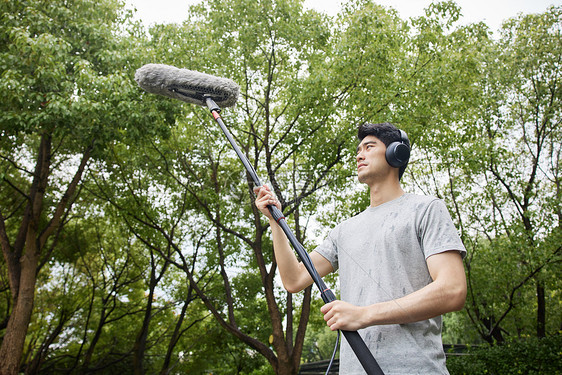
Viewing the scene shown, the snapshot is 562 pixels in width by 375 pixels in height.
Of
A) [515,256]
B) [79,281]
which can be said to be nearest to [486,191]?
[515,256]

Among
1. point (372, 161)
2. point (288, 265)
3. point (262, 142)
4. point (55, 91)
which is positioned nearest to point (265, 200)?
point (288, 265)

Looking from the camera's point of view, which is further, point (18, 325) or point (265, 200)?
point (18, 325)

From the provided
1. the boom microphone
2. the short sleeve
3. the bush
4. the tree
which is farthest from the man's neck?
the bush

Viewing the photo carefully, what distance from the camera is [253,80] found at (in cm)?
1124

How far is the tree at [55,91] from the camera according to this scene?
742 centimetres

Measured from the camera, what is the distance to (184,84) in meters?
2.94

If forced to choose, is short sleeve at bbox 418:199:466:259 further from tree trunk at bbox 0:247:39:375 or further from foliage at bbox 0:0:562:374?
tree trunk at bbox 0:247:39:375

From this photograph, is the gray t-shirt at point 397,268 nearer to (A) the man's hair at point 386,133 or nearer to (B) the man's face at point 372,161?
(B) the man's face at point 372,161

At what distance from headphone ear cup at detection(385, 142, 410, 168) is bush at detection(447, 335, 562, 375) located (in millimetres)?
9259

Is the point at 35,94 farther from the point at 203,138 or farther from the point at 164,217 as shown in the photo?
the point at 164,217

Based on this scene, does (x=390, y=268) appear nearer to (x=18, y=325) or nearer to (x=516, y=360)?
(x=18, y=325)

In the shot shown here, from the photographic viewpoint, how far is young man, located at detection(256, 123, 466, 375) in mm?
1509

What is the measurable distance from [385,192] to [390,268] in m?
0.45

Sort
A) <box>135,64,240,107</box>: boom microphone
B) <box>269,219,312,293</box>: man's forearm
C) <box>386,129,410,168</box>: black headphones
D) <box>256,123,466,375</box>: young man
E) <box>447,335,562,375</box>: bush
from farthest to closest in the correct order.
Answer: <box>447,335,562,375</box>: bush < <box>135,64,240,107</box>: boom microphone < <box>269,219,312,293</box>: man's forearm < <box>386,129,410,168</box>: black headphones < <box>256,123,466,375</box>: young man
